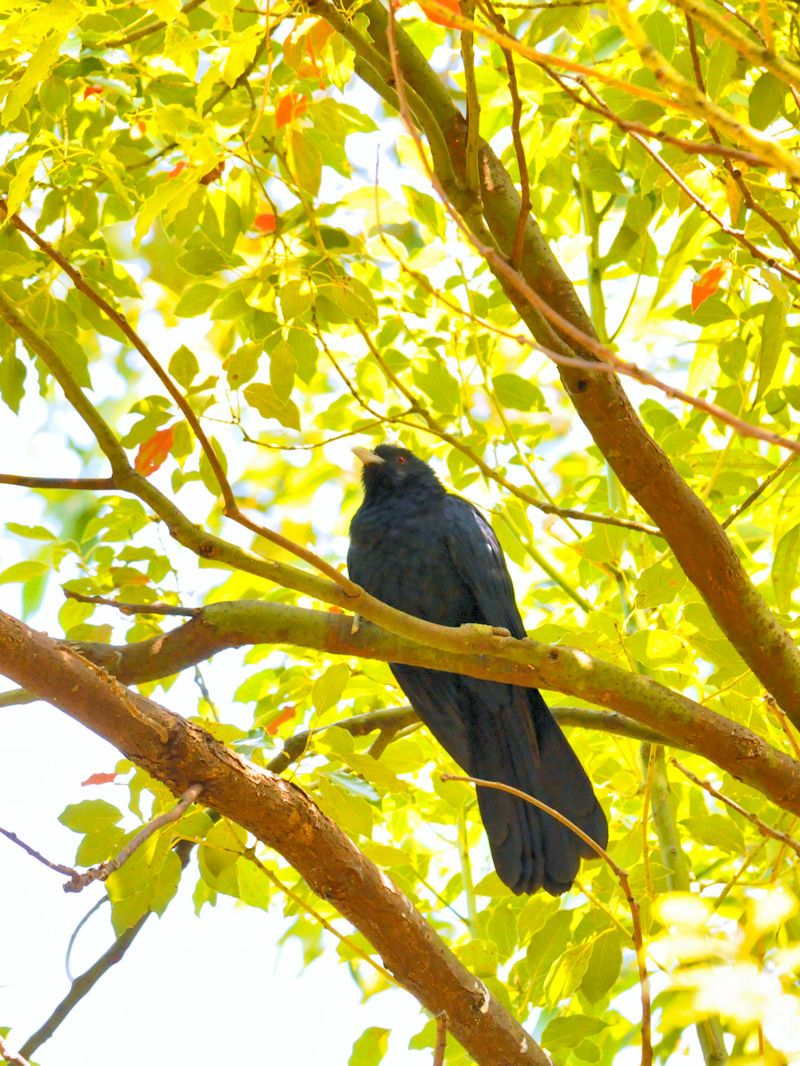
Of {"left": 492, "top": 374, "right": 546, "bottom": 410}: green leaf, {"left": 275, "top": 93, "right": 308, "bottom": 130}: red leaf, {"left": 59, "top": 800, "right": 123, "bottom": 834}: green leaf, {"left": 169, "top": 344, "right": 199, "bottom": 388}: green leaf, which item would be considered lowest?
{"left": 59, "top": 800, "right": 123, "bottom": 834}: green leaf

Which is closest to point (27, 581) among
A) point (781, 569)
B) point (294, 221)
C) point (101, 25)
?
point (294, 221)

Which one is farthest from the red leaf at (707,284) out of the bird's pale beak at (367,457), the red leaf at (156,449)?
the bird's pale beak at (367,457)

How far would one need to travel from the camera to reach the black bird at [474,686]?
3416 millimetres

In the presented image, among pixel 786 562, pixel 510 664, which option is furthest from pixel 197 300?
pixel 786 562

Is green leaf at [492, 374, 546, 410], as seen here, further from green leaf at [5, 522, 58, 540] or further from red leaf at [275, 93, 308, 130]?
green leaf at [5, 522, 58, 540]

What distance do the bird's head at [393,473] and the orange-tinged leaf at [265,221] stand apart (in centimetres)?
152

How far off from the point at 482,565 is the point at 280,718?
1080 mm

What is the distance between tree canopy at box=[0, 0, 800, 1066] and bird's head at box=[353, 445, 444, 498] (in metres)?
0.84

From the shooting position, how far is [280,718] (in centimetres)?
330

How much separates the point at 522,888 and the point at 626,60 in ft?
7.83

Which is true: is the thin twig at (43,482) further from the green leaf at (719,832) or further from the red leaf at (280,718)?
the green leaf at (719,832)

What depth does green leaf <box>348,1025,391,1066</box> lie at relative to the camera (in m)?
3.01

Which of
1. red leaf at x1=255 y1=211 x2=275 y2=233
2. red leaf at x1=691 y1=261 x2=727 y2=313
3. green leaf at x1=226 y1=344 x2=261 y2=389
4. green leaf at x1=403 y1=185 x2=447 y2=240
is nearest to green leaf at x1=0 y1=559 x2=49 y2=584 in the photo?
green leaf at x1=226 y1=344 x2=261 y2=389

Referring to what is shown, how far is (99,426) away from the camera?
225 centimetres
